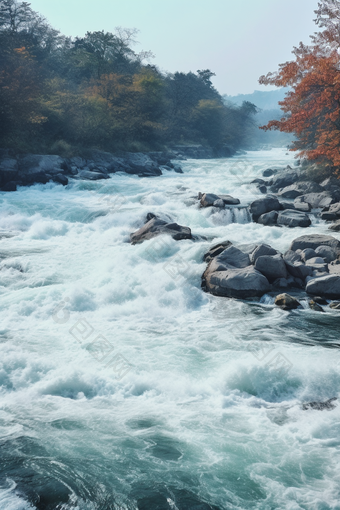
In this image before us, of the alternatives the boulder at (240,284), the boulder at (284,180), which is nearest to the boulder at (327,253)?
the boulder at (240,284)

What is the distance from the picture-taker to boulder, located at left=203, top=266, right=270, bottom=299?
8.13 m

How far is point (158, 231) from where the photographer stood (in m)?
11.3

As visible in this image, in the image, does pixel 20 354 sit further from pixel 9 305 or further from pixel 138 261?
pixel 138 261

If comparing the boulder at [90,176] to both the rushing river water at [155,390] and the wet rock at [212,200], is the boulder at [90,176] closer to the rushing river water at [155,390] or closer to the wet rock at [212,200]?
the wet rock at [212,200]

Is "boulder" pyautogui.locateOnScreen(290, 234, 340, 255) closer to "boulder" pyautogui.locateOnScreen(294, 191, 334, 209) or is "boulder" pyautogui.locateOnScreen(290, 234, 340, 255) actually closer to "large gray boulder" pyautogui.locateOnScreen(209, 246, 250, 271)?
"large gray boulder" pyautogui.locateOnScreen(209, 246, 250, 271)

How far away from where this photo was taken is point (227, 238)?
11.6m

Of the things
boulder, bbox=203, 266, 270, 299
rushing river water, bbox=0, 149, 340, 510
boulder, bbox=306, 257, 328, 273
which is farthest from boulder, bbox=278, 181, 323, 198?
boulder, bbox=203, 266, 270, 299

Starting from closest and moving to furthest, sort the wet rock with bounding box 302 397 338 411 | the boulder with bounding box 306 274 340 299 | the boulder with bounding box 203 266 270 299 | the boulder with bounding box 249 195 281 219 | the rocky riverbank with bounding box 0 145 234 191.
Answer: the wet rock with bounding box 302 397 338 411 < the boulder with bounding box 306 274 340 299 < the boulder with bounding box 203 266 270 299 < the boulder with bounding box 249 195 281 219 < the rocky riverbank with bounding box 0 145 234 191

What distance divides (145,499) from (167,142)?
3929 centimetres

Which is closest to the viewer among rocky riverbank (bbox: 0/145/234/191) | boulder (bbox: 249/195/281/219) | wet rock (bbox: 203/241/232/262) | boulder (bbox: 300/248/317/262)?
boulder (bbox: 300/248/317/262)

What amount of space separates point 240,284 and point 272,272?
36.3 inches

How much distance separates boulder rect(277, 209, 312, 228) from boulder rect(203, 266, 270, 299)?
4662mm

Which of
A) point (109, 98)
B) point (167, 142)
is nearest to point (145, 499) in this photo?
point (109, 98)

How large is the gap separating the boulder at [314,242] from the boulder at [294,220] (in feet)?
6.74
